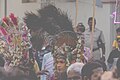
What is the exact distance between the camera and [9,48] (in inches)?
210

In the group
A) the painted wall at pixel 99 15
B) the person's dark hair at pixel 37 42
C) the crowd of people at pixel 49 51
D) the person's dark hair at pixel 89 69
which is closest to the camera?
the person's dark hair at pixel 89 69

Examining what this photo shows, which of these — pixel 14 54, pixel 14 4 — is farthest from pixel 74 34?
pixel 14 4

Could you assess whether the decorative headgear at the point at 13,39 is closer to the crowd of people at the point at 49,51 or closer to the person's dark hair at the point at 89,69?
the crowd of people at the point at 49,51

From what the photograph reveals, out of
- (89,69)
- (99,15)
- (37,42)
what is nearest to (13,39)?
(37,42)

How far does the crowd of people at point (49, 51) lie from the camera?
4445 mm

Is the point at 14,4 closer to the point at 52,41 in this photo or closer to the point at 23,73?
the point at 52,41

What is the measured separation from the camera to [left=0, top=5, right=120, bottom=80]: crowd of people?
445 cm

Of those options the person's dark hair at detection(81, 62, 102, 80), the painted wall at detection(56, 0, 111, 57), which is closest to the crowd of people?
the person's dark hair at detection(81, 62, 102, 80)

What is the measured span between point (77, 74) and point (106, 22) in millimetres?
4591

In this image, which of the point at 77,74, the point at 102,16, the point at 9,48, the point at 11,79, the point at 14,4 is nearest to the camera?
the point at 11,79

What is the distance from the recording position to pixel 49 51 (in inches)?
209

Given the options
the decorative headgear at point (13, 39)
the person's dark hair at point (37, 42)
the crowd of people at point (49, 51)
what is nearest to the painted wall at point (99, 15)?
the crowd of people at point (49, 51)

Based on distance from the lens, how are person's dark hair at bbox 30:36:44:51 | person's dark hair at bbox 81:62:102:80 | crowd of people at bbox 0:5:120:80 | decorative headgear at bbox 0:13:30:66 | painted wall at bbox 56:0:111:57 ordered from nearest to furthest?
person's dark hair at bbox 81:62:102:80, crowd of people at bbox 0:5:120:80, decorative headgear at bbox 0:13:30:66, person's dark hair at bbox 30:36:44:51, painted wall at bbox 56:0:111:57

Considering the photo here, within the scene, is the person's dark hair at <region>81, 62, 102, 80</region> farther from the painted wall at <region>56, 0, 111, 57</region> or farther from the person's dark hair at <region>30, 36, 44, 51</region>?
the painted wall at <region>56, 0, 111, 57</region>
